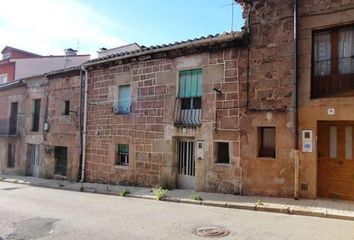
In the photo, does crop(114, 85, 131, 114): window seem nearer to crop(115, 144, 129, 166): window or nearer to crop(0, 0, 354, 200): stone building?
crop(0, 0, 354, 200): stone building

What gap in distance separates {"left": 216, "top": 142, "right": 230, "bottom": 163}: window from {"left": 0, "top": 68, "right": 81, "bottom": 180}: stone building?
7.57 meters

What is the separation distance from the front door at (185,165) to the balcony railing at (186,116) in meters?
0.75

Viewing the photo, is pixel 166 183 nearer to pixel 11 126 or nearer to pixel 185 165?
pixel 185 165

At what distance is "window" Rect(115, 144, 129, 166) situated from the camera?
47.3 ft

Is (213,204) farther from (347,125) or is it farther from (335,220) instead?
(347,125)

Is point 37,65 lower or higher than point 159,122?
higher

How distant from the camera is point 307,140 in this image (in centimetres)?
973

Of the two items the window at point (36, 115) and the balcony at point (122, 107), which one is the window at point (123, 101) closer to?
the balcony at point (122, 107)

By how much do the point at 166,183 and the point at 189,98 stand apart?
3191 mm

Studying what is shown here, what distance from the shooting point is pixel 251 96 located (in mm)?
10766

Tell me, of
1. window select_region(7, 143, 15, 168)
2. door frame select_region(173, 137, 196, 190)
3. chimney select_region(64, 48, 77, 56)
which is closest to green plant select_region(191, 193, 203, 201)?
door frame select_region(173, 137, 196, 190)

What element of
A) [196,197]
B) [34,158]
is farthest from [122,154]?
[34,158]

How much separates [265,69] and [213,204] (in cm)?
434

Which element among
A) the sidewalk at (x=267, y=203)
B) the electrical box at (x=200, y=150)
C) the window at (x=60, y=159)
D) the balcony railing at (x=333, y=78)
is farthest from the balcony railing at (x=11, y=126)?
the balcony railing at (x=333, y=78)
